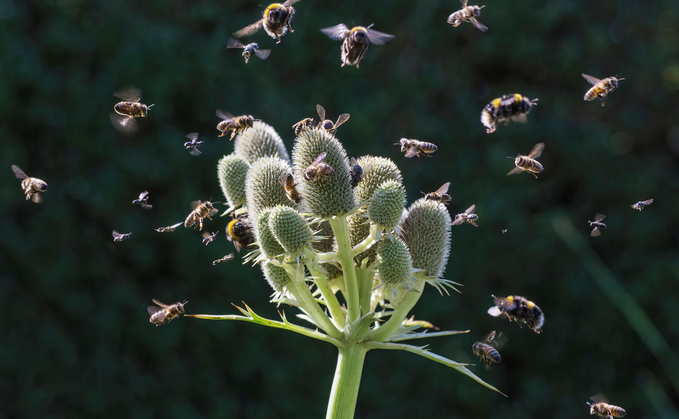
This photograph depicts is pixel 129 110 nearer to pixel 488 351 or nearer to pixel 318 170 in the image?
pixel 318 170

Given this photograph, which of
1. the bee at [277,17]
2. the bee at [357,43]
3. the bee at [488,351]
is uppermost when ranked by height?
the bee at [277,17]

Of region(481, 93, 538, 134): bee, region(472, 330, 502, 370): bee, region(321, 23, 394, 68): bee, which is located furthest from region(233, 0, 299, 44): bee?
region(472, 330, 502, 370): bee

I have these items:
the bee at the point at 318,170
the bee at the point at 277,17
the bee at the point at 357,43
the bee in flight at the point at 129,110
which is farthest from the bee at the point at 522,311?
the bee in flight at the point at 129,110

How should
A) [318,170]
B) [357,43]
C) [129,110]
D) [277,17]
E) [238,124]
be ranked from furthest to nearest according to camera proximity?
[129,110]
[277,17]
[238,124]
[357,43]
[318,170]

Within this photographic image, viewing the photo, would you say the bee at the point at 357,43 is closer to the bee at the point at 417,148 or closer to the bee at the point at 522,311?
the bee at the point at 417,148

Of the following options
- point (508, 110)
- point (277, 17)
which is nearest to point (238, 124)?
point (277, 17)

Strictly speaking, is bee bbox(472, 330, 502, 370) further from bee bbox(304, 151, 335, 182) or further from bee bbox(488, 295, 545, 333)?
bee bbox(304, 151, 335, 182)

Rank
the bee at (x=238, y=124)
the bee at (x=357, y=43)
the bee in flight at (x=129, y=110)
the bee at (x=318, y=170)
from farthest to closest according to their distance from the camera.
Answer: the bee in flight at (x=129, y=110), the bee at (x=238, y=124), the bee at (x=357, y=43), the bee at (x=318, y=170)

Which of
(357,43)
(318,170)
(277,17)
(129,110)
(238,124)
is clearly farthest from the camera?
(129,110)

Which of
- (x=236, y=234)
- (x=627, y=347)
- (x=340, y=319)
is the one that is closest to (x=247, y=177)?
(x=236, y=234)

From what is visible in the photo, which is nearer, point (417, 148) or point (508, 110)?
point (508, 110)
